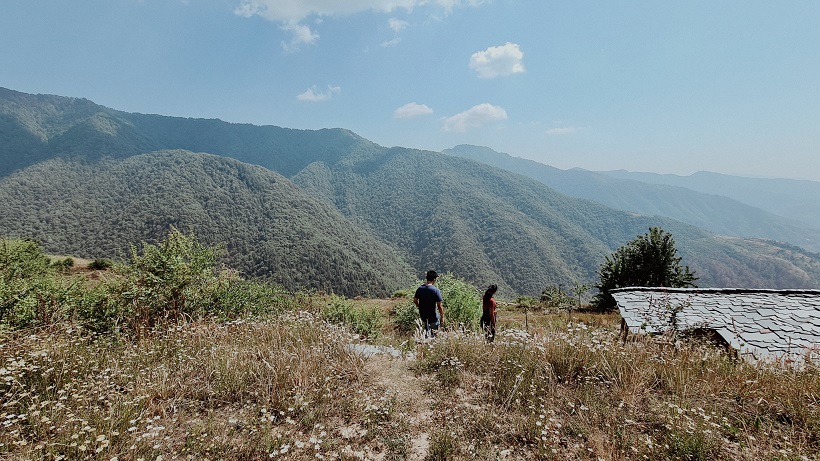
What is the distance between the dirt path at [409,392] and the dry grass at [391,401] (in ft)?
0.07

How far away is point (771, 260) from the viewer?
150 meters

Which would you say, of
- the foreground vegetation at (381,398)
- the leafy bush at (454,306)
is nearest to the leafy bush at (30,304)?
the foreground vegetation at (381,398)

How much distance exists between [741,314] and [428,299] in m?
7.31

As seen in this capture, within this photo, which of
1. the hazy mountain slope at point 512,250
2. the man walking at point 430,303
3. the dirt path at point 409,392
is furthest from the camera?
the hazy mountain slope at point 512,250

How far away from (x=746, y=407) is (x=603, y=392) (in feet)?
3.99

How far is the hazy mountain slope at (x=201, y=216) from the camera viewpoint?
297 ft

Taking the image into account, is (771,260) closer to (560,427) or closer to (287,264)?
(287,264)

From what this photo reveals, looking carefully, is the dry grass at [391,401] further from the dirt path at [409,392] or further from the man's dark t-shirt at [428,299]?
the man's dark t-shirt at [428,299]

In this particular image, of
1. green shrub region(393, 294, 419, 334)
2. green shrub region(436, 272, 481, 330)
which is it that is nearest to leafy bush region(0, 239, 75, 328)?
green shrub region(436, 272, 481, 330)

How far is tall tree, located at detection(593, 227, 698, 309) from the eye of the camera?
2278cm

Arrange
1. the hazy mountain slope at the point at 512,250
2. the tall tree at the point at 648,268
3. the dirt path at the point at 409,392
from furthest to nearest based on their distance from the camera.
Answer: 1. the hazy mountain slope at the point at 512,250
2. the tall tree at the point at 648,268
3. the dirt path at the point at 409,392

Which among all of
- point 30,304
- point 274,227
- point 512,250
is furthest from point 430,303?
point 512,250

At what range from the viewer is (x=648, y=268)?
75.9 ft

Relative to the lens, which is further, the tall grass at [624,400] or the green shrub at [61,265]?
the green shrub at [61,265]
